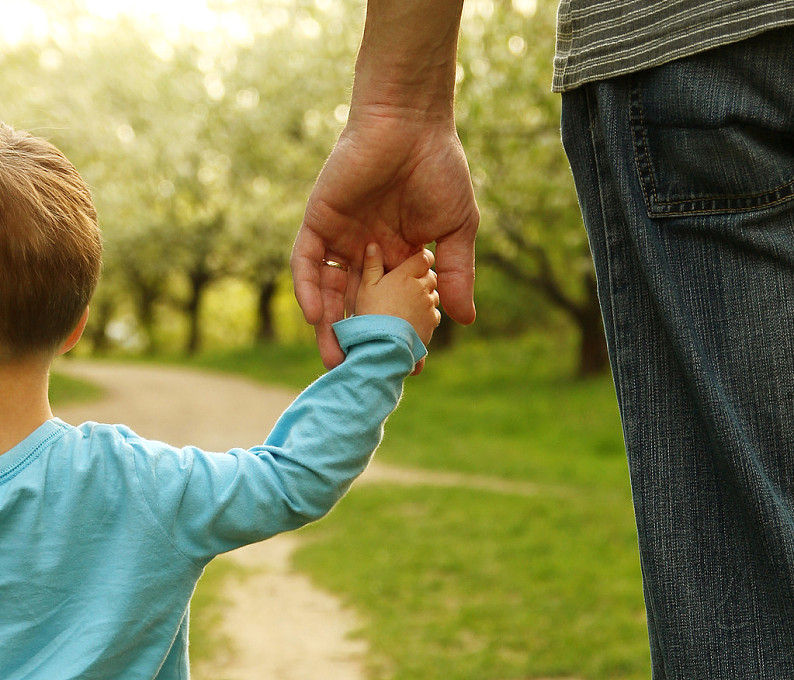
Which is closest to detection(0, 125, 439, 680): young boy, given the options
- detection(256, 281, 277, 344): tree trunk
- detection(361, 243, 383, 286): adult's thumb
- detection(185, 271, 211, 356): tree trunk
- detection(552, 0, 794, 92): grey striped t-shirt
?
detection(361, 243, 383, 286): adult's thumb

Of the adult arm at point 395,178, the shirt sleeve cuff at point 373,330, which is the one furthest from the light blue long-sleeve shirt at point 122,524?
the adult arm at point 395,178

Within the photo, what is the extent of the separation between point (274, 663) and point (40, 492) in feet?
10.6

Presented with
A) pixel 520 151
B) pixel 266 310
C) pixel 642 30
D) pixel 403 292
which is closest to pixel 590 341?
pixel 520 151

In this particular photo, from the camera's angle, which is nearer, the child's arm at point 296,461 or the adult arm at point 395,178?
the child's arm at point 296,461

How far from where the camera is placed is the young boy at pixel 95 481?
3.99 feet

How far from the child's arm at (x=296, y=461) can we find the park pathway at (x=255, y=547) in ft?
9.81

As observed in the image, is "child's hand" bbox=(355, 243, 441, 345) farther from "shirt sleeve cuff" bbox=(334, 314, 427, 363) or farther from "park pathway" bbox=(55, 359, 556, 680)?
"park pathway" bbox=(55, 359, 556, 680)

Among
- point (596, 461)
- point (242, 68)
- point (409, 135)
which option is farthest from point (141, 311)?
point (409, 135)

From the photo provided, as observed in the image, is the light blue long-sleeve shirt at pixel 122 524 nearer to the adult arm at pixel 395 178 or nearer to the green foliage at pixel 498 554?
the adult arm at pixel 395 178

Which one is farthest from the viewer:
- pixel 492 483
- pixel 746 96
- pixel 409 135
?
pixel 492 483

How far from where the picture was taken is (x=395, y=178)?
1.54 m

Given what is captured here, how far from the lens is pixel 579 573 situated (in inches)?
205

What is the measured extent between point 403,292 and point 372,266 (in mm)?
88

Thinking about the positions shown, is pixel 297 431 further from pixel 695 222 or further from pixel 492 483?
pixel 492 483
